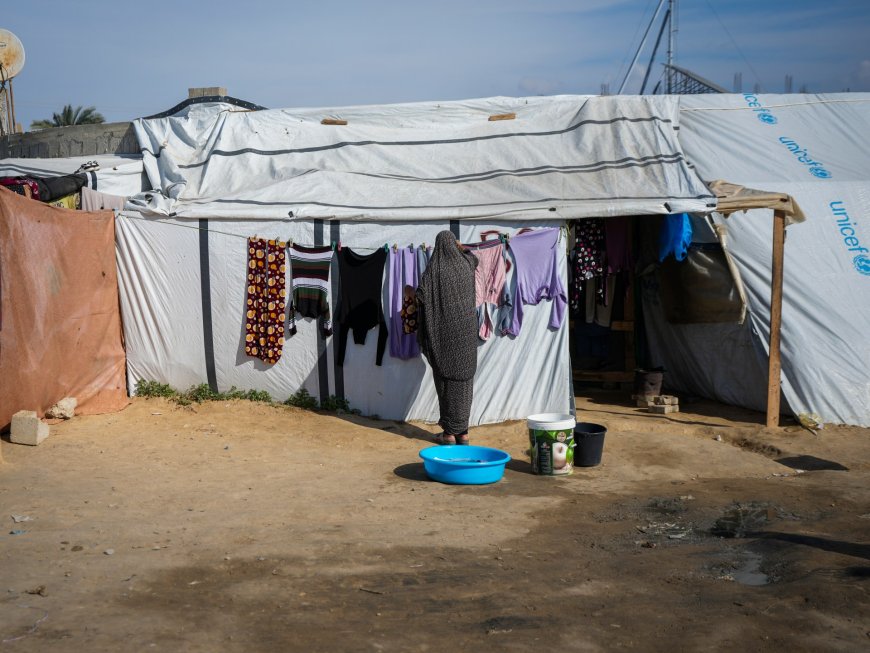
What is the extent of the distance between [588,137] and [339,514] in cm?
510

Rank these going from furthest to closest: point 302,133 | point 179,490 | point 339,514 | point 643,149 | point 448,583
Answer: point 302,133, point 643,149, point 179,490, point 339,514, point 448,583

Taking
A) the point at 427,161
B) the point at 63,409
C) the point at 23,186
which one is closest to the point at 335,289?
the point at 427,161

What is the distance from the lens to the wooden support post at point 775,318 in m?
7.49

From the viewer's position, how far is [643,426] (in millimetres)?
8023

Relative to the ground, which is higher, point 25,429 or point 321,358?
point 321,358

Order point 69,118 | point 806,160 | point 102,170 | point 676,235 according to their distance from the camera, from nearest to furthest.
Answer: point 676,235
point 806,160
point 102,170
point 69,118

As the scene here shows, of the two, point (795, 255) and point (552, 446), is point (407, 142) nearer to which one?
point (795, 255)

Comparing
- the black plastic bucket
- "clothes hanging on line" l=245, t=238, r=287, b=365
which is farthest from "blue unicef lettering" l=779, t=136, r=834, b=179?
"clothes hanging on line" l=245, t=238, r=287, b=365

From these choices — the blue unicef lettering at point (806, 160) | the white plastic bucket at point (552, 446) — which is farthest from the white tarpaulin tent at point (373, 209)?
the white plastic bucket at point (552, 446)

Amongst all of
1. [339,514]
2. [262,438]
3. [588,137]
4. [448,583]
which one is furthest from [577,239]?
[448,583]

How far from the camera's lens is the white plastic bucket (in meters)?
6.35

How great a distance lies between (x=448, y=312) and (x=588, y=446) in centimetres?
150

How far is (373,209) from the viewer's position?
26.9 feet

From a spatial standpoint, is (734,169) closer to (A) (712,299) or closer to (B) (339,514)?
(A) (712,299)
